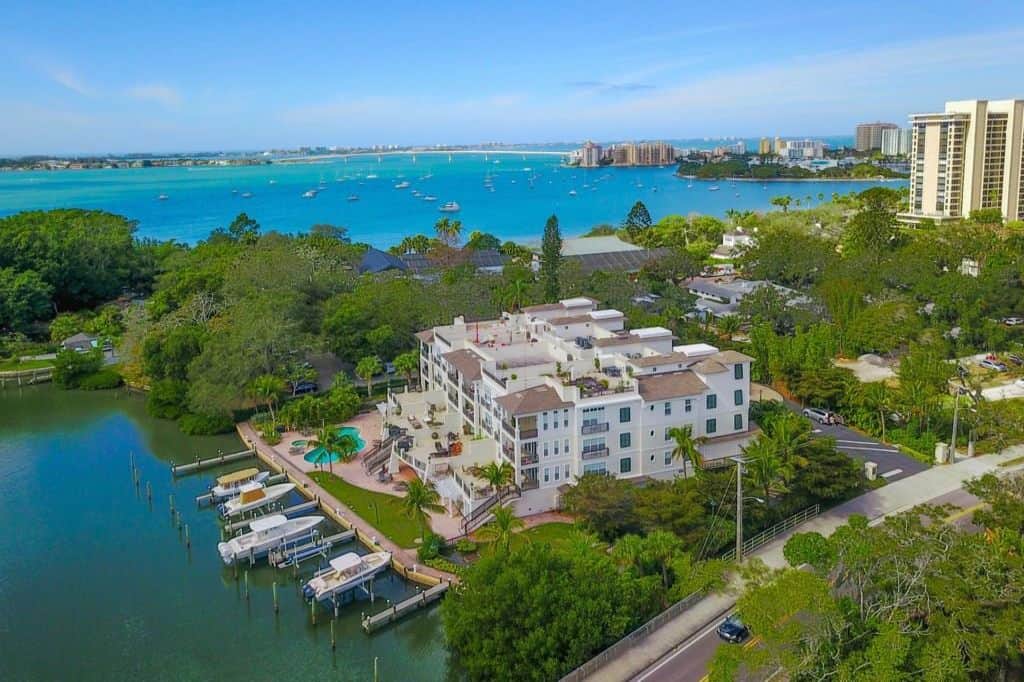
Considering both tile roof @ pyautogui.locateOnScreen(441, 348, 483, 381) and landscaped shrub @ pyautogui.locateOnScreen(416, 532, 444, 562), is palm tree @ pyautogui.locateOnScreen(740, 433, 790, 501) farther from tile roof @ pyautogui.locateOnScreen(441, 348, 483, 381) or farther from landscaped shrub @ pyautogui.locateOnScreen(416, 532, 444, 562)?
tile roof @ pyautogui.locateOnScreen(441, 348, 483, 381)

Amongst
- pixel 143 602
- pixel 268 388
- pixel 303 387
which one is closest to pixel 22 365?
pixel 303 387

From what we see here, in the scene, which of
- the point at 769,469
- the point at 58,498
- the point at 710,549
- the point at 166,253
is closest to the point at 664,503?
the point at 710,549

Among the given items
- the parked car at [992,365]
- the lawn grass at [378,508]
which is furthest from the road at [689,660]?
the parked car at [992,365]

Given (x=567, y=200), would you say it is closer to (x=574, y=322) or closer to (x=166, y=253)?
(x=166, y=253)

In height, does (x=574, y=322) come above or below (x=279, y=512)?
above

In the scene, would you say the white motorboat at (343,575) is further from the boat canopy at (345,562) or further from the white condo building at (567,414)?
the white condo building at (567,414)
